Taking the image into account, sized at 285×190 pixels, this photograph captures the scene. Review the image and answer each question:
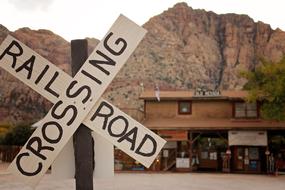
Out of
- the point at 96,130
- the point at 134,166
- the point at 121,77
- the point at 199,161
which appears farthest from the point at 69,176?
the point at 121,77

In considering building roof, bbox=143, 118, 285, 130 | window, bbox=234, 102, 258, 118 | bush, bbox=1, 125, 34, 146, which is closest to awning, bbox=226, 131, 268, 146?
building roof, bbox=143, 118, 285, 130

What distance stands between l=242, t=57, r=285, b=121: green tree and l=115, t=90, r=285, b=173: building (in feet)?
6.85

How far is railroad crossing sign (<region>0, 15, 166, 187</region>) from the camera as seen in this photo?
3.12 m

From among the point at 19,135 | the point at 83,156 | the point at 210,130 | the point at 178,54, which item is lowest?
the point at 83,156

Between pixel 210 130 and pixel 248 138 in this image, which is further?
pixel 210 130

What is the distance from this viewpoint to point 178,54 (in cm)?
14825

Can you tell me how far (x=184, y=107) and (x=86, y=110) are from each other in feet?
106

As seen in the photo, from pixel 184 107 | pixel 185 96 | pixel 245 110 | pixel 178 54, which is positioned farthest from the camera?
pixel 178 54

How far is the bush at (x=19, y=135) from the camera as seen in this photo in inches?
1727

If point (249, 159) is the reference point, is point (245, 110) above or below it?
above

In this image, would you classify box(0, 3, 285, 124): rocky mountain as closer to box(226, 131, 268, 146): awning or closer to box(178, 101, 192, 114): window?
box(178, 101, 192, 114): window

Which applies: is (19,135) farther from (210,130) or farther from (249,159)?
(249,159)

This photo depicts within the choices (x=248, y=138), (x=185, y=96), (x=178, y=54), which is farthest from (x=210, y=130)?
(x=178, y=54)

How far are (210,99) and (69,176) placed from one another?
3222 cm
